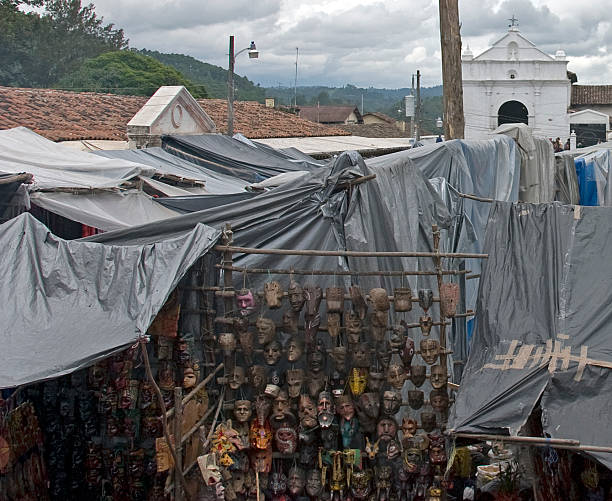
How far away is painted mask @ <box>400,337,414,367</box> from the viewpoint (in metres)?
5.73

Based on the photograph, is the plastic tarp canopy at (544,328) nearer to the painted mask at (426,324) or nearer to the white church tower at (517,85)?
the painted mask at (426,324)

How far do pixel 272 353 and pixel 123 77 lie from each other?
32.6 metres

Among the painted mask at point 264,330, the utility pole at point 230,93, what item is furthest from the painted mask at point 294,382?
the utility pole at point 230,93

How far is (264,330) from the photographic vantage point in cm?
579

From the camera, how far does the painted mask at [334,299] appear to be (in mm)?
5734

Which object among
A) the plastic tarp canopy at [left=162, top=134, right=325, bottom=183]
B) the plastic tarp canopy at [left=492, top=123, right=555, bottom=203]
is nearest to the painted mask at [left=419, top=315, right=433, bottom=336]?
the plastic tarp canopy at [left=492, top=123, right=555, bottom=203]

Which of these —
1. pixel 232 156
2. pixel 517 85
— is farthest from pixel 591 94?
pixel 232 156

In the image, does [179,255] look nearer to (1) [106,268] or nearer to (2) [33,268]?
(1) [106,268]

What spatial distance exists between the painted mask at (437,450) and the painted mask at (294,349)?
110cm

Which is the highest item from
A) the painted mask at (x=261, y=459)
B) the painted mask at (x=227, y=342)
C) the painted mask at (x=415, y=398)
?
the painted mask at (x=227, y=342)

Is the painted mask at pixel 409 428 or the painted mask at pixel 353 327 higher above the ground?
the painted mask at pixel 353 327

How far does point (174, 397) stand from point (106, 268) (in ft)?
3.45

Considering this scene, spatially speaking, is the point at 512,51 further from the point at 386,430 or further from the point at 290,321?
the point at 386,430

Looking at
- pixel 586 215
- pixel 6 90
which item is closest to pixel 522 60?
pixel 6 90
